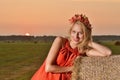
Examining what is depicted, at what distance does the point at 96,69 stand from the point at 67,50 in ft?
1.73

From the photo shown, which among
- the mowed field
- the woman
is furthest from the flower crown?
the mowed field

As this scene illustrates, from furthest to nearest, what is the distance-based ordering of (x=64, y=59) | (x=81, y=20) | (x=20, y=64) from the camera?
1. (x=20, y=64)
2. (x=81, y=20)
3. (x=64, y=59)

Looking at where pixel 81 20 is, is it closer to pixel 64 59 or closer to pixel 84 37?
pixel 84 37

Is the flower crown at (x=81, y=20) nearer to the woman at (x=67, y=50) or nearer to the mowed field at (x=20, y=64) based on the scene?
the woman at (x=67, y=50)

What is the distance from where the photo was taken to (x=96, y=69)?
736 centimetres

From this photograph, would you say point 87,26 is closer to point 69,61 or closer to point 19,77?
point 69,61

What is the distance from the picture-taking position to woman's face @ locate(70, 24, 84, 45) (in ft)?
25.2

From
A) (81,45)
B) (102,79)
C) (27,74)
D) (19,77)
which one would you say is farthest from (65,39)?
(27,74)

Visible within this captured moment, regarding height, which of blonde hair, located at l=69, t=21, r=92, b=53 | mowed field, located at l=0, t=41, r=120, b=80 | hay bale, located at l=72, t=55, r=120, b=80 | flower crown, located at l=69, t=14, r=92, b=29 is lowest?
mowed field, located at l=0, t=41, r=120, b=80

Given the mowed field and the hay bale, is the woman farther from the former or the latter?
the mowed field

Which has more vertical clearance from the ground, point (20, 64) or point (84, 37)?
point (84, 37)

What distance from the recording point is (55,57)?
765cm

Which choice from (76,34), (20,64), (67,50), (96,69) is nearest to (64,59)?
(67,50)

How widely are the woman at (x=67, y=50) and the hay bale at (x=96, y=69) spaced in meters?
0.14
